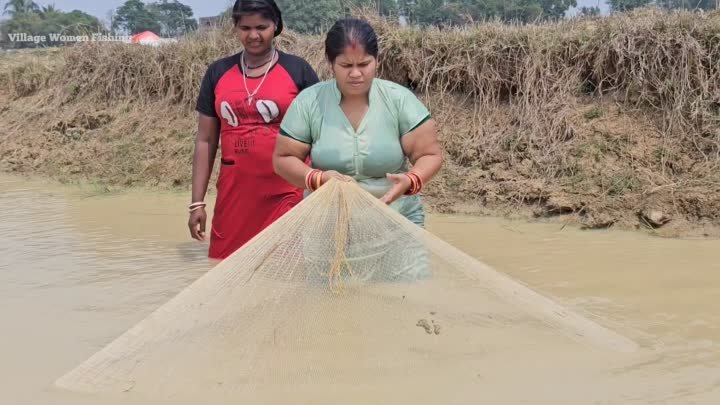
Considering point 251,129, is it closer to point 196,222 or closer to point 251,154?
point 251,154

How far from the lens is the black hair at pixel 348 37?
2.78 metres

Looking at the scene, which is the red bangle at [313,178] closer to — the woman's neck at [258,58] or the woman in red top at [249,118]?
the woman in red top at [249,118]

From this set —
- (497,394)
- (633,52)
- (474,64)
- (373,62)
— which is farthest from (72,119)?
(497,394)

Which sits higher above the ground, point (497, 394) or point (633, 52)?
point (633, 52)

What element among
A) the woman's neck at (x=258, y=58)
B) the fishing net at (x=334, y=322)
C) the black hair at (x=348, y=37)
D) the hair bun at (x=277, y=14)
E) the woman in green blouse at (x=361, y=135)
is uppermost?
the hair bun at (x=277, y=14)

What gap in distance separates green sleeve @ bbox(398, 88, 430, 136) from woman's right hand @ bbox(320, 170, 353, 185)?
34 centimetres

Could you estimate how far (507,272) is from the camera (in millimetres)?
4367

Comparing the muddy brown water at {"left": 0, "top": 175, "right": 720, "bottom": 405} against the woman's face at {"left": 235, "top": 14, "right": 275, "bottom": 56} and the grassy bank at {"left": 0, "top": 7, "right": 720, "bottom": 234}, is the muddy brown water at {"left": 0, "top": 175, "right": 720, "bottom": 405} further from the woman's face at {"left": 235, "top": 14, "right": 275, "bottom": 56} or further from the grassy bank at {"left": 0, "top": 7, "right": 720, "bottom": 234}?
the woman's face at {"left": 235, "top": 14, "right": 275, "bottom": 56}

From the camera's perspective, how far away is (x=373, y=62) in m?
2.88

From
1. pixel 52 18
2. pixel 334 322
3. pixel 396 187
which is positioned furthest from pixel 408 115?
pixel 52 18

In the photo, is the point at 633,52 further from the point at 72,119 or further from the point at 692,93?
the point at 72,119

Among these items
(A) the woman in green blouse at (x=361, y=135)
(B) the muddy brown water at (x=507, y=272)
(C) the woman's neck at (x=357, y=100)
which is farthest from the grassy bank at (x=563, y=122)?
(C) the woman's neck at (x=357, y=100)

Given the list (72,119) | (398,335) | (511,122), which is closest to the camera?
(398,335)

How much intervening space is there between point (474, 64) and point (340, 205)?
5.19 meters
